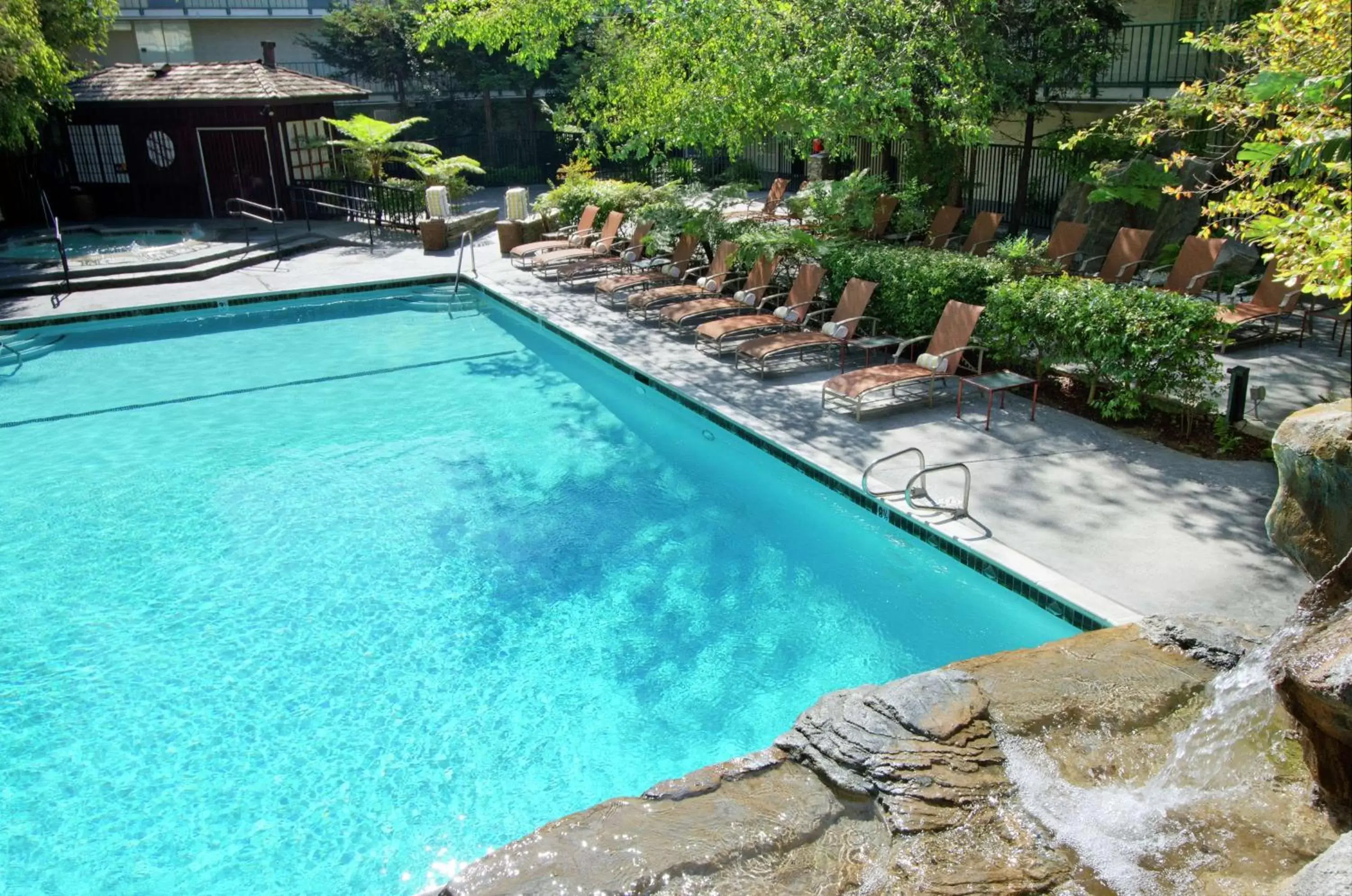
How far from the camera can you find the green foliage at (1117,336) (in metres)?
9.43

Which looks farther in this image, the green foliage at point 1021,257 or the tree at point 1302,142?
the green foliage at point 1021,257

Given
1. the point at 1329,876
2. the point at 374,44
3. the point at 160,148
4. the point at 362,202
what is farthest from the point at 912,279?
the point at 374,44

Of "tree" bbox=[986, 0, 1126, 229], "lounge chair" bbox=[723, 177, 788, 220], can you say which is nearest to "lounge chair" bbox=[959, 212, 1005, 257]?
"tree" bbox=[986, 0, 1126, 229]

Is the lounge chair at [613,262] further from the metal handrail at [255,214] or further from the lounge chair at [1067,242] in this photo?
the metal handrail at [255,214]

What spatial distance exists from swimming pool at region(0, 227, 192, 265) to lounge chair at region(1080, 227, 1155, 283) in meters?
18.0

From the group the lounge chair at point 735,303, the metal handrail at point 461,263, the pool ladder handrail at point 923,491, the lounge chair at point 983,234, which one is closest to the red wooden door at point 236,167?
the metal handrail at point 461,263

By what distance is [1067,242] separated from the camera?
15.6m

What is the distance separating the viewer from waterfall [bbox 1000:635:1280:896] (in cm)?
502

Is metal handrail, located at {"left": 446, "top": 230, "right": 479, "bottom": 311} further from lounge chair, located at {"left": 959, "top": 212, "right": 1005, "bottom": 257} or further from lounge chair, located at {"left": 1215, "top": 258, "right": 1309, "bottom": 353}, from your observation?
lounge chair, located at {"left": 1215, "top": 258, "right": 1309, "bottom": 353}

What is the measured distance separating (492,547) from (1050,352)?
19.4ft

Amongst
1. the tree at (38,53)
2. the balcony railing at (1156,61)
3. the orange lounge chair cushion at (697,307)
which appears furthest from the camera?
the balcony railing at (1156,61)

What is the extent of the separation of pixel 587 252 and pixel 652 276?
9.32 ft

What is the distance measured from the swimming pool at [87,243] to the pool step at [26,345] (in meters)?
3.92

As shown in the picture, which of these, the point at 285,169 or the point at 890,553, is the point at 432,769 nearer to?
the point at 890,553
